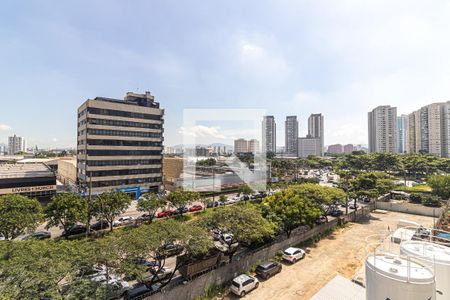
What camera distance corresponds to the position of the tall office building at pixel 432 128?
68.6 m

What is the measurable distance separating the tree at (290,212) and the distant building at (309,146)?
367 ft

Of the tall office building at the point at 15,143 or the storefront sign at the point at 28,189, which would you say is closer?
the storefront sign at the point at 28,189

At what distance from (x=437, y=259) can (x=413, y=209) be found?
78.5 ft

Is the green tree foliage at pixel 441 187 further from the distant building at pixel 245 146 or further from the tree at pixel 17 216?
the tree at pixel 17 216

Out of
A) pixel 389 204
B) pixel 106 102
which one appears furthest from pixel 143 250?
pixel 389 204

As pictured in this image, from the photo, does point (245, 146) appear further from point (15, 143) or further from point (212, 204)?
point (15, 143)

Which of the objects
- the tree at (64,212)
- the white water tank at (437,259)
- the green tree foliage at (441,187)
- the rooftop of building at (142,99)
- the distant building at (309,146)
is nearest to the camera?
the white water tank at (437,259)

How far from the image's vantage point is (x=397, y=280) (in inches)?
239

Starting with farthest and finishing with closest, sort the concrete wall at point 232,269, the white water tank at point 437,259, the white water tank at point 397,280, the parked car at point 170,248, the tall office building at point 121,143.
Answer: the tall office building at point 121,143 < the parked car at point 170,248 < the concrete wall at point 232,269 < the white water tank at point 437,259 < the white water tank at point 397,280

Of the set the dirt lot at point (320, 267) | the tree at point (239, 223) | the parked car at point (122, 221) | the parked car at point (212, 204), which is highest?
the tree at point (239, 223)

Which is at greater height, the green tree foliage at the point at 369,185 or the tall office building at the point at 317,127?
the tall office building at the point at 317,127

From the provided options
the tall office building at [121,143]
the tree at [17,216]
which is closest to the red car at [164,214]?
the tree at [17,216]

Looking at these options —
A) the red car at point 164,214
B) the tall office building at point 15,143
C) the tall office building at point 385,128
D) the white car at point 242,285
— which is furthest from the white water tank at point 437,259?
the tall office building at point 15,143

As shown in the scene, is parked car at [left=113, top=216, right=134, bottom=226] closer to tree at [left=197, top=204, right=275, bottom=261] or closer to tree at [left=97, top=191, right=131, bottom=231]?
tree at [left=97, top=191, right=131, bottom=231]
